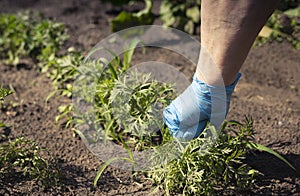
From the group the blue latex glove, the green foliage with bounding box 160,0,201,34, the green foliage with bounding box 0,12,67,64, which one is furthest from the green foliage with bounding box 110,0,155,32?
the blue latex glove

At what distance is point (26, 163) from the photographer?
206 cm

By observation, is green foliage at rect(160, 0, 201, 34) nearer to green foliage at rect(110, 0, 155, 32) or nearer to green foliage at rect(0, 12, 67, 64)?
green foliage at rect(110, 0, 155, 32)

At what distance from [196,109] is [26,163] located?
0.77 meters

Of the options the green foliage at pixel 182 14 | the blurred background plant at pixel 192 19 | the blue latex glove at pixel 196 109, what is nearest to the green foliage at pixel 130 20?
the blurred background plant at pixel 192 19

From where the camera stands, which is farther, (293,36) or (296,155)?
(293,36)

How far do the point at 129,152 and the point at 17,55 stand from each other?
1.37 meters

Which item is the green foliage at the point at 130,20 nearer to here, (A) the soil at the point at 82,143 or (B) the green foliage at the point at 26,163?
(A) the soil at the point at 82,143

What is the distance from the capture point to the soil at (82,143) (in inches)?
78.7

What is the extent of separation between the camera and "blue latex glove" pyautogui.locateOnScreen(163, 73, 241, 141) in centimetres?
189

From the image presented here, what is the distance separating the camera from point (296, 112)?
2.47 m

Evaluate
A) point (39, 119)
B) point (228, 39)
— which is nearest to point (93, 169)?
point (39, 119)

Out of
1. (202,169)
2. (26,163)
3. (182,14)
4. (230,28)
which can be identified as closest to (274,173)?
(202,169)

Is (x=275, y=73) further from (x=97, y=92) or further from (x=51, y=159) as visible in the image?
(x=51, y=159)

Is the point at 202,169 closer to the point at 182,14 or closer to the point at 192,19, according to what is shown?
the point at 192,19
